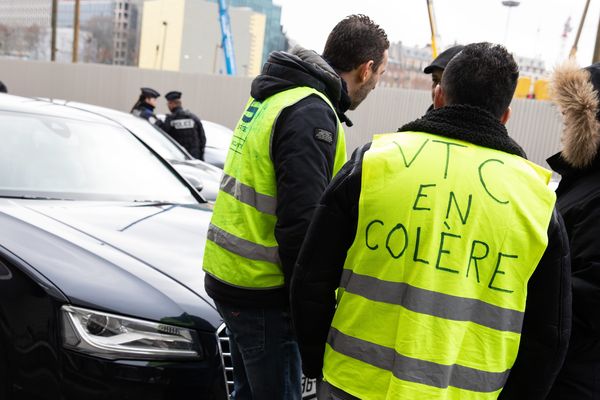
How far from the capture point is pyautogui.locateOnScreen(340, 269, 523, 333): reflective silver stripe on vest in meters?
1.60

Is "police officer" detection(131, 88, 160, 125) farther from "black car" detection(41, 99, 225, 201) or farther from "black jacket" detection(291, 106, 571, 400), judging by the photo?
"black jacket" detection(291, 106, 571, 400)

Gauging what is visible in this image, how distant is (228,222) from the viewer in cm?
216

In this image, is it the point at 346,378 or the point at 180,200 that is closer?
the point at 346,378

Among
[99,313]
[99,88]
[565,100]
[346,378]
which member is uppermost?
[565,100]

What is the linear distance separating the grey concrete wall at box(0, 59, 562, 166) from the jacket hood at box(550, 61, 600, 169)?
12997 millimetres

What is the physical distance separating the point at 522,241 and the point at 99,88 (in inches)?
1071

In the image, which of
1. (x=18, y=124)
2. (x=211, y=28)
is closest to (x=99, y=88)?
(x=18, y=124)

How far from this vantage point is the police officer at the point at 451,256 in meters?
1.59

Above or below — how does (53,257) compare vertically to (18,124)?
below

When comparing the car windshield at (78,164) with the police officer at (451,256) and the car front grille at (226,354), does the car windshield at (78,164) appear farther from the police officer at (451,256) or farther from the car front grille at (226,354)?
the police officer at (451,256)

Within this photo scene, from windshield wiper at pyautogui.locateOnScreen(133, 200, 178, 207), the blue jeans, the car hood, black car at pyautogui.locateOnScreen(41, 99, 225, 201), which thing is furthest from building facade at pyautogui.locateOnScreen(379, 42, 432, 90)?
the blue jeans

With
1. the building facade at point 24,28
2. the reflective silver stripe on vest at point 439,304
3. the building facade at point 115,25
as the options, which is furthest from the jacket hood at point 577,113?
the building facade at point 115,25

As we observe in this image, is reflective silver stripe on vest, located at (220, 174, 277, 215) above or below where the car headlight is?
above

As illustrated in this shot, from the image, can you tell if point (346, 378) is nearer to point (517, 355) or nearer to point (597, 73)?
point (517, 355)
